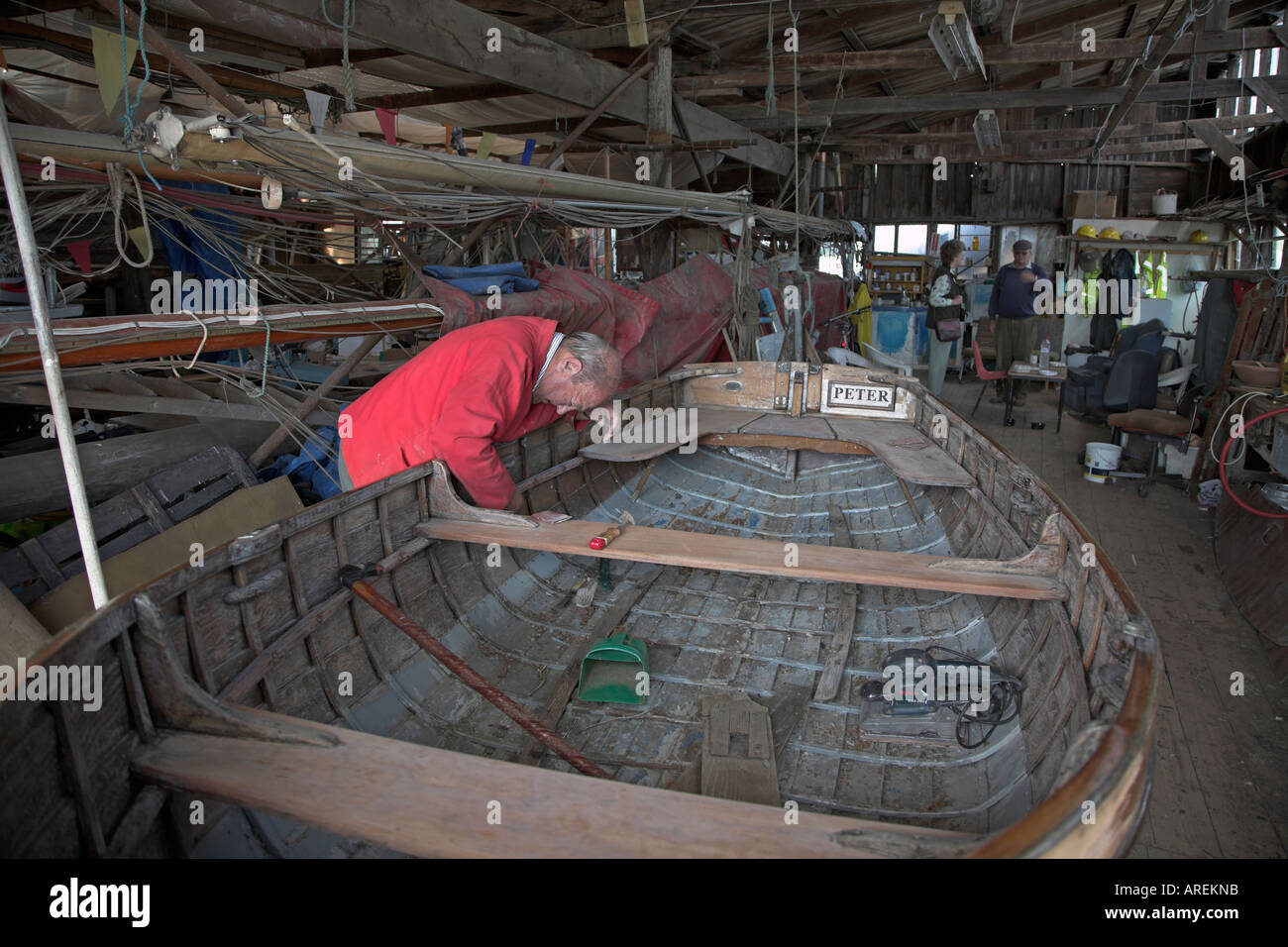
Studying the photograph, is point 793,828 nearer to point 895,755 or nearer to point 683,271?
point 895,755

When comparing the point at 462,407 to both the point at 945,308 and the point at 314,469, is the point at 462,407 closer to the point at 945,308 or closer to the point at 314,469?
the point at 314,469

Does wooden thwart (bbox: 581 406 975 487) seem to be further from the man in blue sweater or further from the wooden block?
the man in blue sweater

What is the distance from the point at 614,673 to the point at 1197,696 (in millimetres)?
2826

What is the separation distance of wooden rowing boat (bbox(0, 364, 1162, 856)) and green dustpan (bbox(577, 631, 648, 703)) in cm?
5

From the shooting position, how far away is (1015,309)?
33.0 ft

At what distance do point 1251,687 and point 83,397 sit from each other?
6.67m

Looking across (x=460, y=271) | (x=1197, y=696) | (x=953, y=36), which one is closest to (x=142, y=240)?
(x=460, y=271)

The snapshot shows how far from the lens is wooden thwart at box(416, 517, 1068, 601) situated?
2717 mm

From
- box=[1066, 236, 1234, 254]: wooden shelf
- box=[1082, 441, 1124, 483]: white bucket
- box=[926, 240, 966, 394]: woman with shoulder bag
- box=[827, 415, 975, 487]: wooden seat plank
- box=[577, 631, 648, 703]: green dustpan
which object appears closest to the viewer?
box=[577, 631, 648, 703]: green dustpan

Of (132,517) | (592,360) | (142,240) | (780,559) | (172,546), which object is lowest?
(172,546)

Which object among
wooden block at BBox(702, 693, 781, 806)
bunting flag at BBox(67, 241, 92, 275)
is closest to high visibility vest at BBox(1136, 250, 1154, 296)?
wooden block at BBox(702, 693, 781, 806)

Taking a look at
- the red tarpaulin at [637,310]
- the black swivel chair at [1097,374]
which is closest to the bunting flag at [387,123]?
the red tarpaulin at [637,310]

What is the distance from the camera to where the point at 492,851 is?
4.96ft

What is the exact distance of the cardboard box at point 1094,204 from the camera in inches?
602
